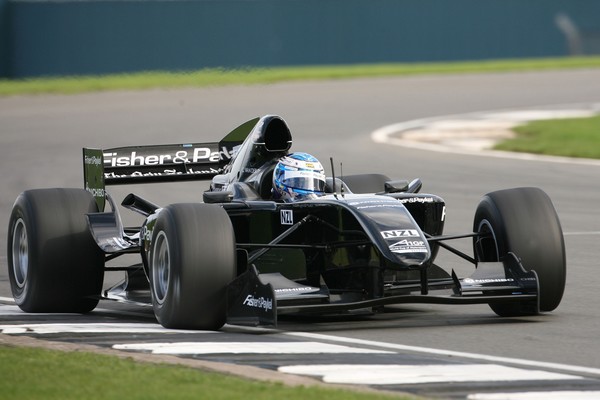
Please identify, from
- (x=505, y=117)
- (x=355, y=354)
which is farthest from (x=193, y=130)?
(x=355, y=354)

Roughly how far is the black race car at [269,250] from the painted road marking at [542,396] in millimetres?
2165

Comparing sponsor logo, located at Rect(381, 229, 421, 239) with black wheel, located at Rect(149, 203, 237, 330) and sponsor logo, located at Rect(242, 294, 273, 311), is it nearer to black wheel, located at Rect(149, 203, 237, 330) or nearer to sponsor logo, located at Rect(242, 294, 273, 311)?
sponsor logo, located at Rect(242, 294, 273, 311)

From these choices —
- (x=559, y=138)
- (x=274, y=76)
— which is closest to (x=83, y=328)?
(x=559, y=138)

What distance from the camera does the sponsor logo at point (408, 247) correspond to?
8859 mm

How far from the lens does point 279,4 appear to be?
4612cm

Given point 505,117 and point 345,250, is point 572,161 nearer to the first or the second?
point 505,117

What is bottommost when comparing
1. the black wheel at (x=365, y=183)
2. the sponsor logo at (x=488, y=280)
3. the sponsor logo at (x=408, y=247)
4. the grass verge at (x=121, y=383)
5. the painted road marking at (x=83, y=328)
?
the grass verge at (x=121, y=383)

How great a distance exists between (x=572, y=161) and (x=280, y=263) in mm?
12723

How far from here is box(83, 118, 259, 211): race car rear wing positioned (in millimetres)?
11992

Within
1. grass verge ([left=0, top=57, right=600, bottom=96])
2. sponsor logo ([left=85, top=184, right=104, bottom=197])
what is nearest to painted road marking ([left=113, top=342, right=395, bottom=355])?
sponsor logo ([left=85, top=184, right=104, bottom=197])

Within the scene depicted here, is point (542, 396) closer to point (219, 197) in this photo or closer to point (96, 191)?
point (219, 197)

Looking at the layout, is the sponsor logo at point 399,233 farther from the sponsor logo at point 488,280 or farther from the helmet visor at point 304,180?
the helmet visor at point 304,180

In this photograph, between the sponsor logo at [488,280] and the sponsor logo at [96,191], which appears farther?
the sponsor logo at [96,191]

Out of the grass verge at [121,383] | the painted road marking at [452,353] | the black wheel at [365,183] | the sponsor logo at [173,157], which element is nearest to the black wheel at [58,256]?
the sponsor logo at [173,157]
